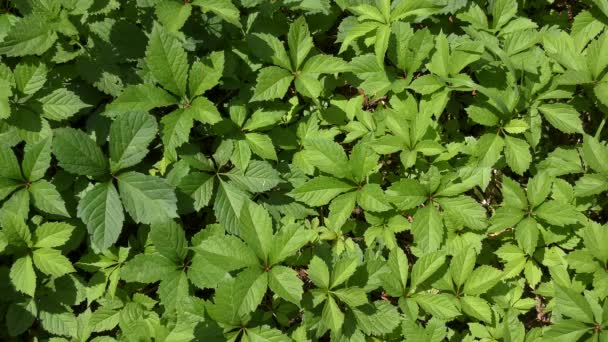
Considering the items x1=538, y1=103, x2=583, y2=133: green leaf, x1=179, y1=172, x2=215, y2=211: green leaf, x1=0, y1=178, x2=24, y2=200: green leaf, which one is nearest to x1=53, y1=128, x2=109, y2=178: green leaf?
x1=0, y1=178, x2=24, y2=200: green leaf

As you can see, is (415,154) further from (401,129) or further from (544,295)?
(544,295)

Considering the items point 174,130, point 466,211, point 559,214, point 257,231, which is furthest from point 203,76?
point 559,214

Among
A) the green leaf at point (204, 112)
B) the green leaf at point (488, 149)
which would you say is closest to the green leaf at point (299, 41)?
the green leaf at point (204, 112)

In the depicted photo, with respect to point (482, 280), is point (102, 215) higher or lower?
higher

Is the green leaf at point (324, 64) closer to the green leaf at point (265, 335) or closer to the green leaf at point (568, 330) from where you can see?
the green leaf at point (265, 335)

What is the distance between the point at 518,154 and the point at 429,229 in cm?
57

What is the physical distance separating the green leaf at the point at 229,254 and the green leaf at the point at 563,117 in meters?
1.54

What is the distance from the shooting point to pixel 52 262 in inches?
79.1

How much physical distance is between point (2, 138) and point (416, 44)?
6.04 feet

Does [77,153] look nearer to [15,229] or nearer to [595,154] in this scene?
[15,229]

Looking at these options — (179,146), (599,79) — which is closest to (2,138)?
(179,146)

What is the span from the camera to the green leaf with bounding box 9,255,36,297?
198 centimetres

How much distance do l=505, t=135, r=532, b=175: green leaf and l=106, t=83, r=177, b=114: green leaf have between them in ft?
5.06

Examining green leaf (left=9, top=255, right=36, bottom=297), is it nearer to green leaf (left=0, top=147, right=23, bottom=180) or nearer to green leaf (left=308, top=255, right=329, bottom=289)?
green leaf (left=0, top=147, right=23, bottom=180)
